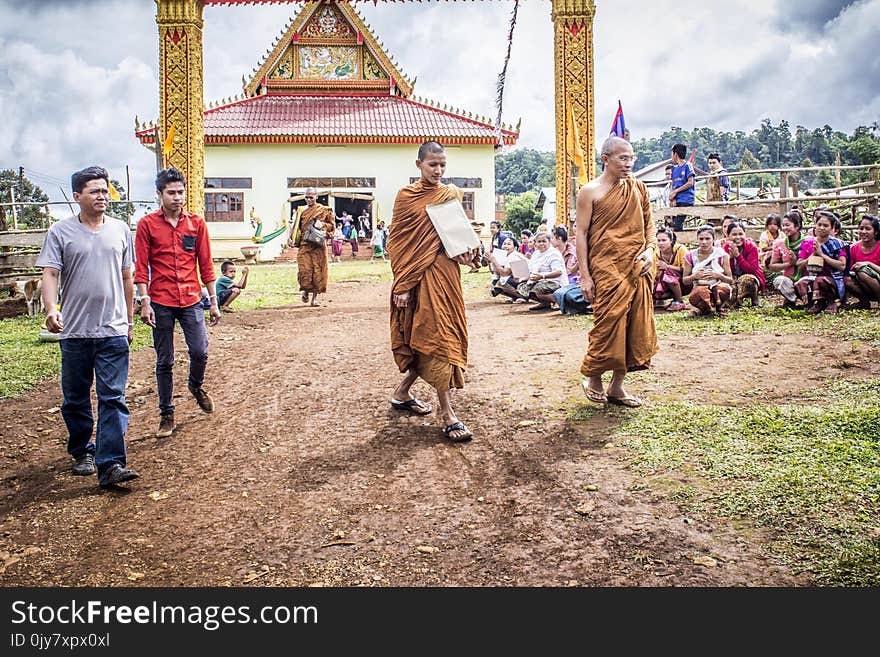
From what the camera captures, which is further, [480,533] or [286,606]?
[480,533]

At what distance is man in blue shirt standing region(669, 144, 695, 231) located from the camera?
11.7m

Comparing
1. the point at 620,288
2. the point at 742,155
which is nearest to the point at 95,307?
the point at 620,288

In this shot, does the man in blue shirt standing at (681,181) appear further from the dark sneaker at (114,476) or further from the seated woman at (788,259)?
the dark sneaker at (114,476)

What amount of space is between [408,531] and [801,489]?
176 centimetres

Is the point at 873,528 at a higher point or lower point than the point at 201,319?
lower

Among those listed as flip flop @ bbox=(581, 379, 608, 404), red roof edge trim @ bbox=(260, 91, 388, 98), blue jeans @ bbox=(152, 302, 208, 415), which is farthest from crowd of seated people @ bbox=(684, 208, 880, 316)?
red roof edge trim @ bbox=(260, 91, 388, 98)

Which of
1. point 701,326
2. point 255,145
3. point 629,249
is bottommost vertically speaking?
point 701,326

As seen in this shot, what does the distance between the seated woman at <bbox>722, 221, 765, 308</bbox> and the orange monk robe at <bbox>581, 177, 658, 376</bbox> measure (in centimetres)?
420

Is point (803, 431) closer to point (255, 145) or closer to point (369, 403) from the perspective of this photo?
point (369, 403)

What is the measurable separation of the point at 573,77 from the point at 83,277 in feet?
38.1

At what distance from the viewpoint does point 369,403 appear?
5.71 m

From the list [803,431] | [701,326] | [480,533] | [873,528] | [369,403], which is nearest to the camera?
[873,528]

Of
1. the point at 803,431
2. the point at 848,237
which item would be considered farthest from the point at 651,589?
the point at 848,237

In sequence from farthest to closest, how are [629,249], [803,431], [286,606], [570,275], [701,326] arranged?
1. [570,275]
2. [701,326]
3. [629,249]
4. [803,431]
5. [286,606]
